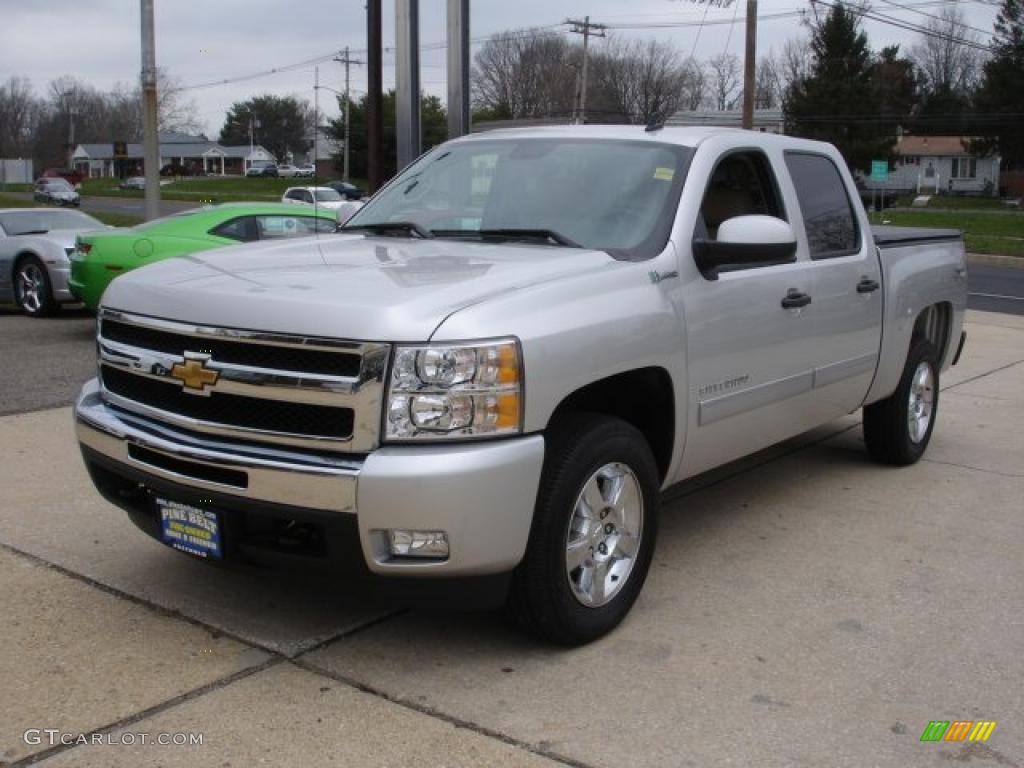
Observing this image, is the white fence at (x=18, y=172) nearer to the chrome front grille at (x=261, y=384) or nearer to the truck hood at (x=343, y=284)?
the truck hood at (x=343, y=284)

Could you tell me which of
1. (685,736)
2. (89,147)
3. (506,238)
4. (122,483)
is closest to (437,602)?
(685,736)

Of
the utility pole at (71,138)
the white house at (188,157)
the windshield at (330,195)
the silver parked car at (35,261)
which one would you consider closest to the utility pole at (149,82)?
the windshield at (330,195)

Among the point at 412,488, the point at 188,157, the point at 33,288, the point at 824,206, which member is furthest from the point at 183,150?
the point at 412,488

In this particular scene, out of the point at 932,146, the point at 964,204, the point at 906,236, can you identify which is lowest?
the point at 906,236

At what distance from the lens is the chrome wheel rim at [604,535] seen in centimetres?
386

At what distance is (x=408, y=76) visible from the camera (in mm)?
12016

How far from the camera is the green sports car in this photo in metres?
10.4

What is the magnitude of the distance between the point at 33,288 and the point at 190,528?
34.8 ft

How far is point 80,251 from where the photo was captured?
1109 cm

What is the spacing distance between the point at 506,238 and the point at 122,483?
179cm

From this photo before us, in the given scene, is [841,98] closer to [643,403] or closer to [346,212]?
[346,212]

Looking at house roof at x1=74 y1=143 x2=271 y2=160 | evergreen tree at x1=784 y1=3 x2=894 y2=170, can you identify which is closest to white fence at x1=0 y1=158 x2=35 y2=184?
house roof at x1=74 y1=143 x2=271 y2=160

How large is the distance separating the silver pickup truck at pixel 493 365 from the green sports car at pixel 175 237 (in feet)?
18.2

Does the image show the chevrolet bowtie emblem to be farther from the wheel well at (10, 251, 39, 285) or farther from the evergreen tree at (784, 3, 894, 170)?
the evergreen tree at (784, 3, 894, 170)
